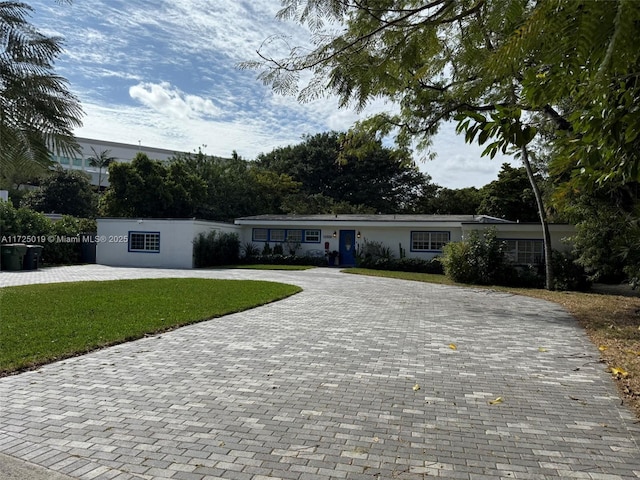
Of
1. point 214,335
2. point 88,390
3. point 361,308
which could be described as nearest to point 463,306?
point 361,308

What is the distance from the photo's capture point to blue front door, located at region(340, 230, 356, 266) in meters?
28.8

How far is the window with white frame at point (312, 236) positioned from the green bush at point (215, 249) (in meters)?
4.37

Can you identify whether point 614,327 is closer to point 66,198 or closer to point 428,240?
point 428,240

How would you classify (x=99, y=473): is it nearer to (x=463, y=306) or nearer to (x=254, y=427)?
(x=254, y=427)

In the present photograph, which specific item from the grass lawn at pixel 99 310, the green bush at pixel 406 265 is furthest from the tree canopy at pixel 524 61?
the green bush at pixel 406 265

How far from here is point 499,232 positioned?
2275 centimetres

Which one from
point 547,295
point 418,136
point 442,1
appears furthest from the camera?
point 547,295

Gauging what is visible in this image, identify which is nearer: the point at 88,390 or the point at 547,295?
the point at 88,390

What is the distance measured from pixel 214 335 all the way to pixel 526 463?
5.76m

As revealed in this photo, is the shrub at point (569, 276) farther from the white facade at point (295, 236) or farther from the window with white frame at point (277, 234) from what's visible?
the window with white frame at point (277, 234)

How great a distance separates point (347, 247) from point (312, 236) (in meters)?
2.32

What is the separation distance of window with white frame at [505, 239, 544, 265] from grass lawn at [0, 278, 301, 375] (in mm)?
12155

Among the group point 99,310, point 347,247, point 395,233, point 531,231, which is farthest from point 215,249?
point 99,310

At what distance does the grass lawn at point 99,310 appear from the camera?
689 centimetres
